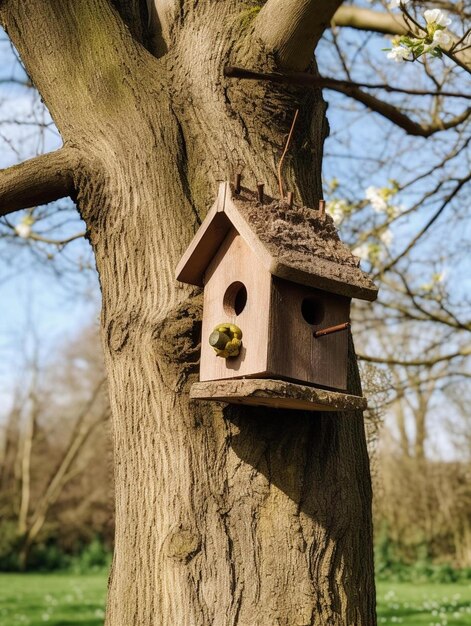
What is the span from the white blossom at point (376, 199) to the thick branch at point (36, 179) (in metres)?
3.22

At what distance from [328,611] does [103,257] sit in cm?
146

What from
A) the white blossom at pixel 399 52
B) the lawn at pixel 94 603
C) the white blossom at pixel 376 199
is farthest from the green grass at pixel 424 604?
the white blossom at pixel 399 52

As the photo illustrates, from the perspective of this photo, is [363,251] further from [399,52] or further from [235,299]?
[235,299]

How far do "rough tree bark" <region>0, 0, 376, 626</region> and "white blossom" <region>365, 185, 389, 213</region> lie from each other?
8.37 ft

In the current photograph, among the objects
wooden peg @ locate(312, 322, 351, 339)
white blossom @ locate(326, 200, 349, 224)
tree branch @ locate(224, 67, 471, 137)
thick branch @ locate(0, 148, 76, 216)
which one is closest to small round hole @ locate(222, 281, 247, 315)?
wooden peg @ locate(312, 322, 351, 339)

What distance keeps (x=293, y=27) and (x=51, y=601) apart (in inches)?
373

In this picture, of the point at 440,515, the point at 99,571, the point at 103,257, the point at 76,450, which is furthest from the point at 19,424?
the point at 103,257

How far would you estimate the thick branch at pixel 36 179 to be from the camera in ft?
9.36

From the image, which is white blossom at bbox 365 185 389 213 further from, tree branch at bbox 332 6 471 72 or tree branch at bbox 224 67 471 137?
tree branch at bbox 224 67 471 137

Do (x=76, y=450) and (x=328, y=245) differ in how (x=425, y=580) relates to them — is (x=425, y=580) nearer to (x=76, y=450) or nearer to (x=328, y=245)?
(x=76, y=450)

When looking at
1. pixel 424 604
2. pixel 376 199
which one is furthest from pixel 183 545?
pixel 424 604

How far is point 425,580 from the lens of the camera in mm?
13148

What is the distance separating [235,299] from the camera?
8.39 feet

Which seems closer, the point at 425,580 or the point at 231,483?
the point at 231,483
